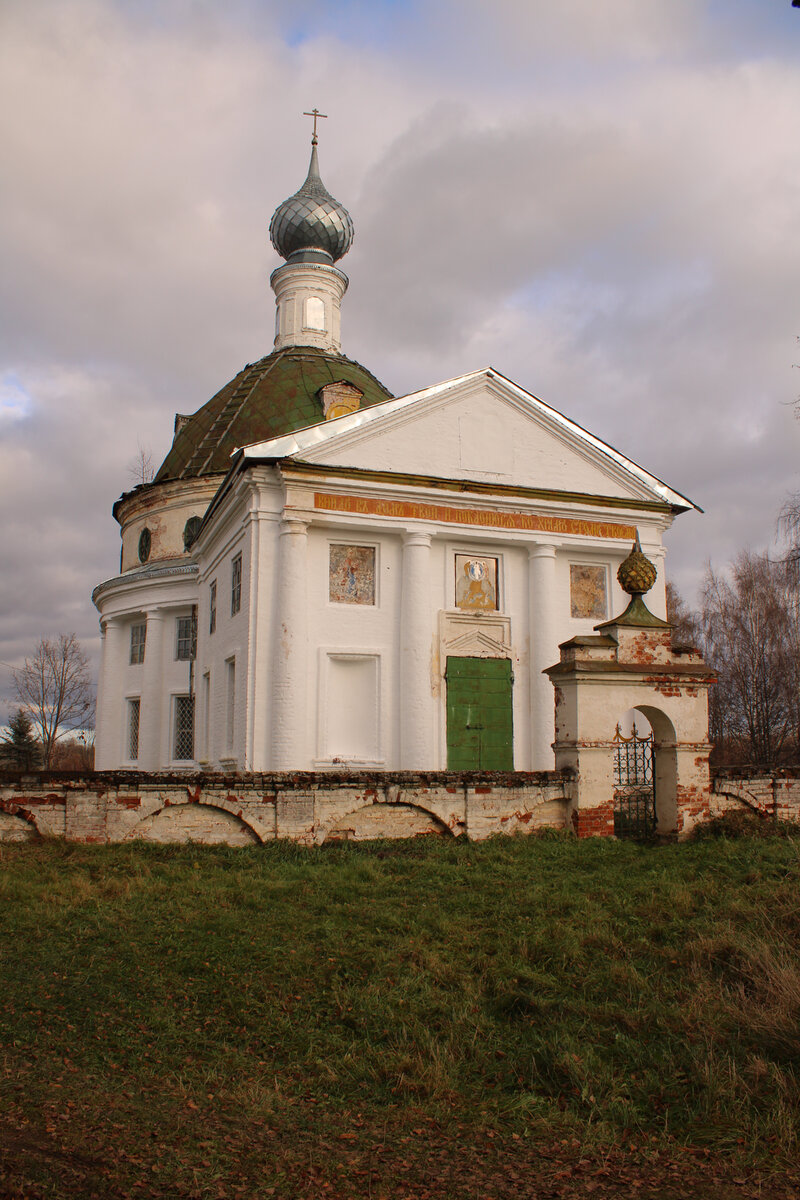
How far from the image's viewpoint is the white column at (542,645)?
18.0 meters

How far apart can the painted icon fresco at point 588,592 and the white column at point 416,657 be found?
326 cm

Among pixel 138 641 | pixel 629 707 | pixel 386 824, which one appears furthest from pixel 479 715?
pixel 138 641

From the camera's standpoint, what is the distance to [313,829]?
11398 mm

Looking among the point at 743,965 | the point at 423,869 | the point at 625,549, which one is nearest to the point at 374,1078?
the point at 743,965

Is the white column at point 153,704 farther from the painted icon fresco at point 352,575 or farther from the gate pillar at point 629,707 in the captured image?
the gate pillar at point 629,707

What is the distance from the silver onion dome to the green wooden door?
1771 centimetres

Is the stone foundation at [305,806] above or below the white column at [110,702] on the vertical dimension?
below

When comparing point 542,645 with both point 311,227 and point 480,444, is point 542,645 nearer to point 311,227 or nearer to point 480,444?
point 480,444

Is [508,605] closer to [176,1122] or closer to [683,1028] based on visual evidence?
[683,1028]

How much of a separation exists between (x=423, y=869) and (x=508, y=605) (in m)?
9.06

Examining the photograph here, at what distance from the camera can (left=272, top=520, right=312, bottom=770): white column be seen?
16.2m

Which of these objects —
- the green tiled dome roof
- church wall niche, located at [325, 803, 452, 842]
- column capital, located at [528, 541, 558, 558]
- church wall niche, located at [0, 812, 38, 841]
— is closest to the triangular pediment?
column capital, located at [528, 541, 558, 558]

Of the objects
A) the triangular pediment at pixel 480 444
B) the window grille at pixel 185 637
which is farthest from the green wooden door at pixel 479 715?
the window grille at pixel 185 637

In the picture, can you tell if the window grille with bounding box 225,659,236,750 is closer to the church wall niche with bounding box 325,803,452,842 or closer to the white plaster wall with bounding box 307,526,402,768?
the white plaster wall with bounding box 307,526,402,768
